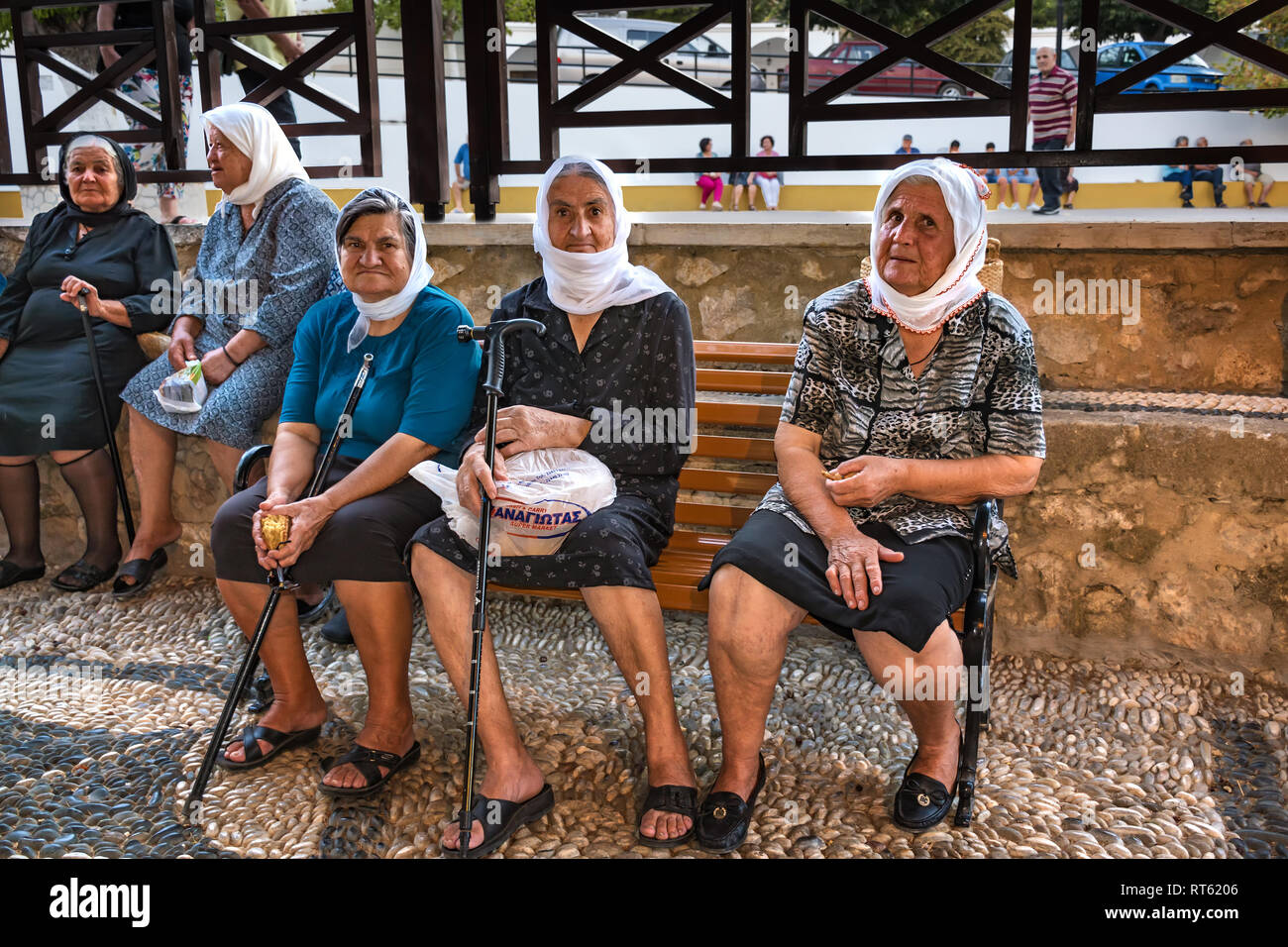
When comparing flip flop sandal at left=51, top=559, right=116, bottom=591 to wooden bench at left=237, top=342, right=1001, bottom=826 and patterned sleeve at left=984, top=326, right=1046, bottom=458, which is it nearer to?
wooden bench at left=237, top=342, right=1001, bottom=826

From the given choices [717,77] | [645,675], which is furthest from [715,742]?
[717,77]

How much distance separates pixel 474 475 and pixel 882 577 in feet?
3.21

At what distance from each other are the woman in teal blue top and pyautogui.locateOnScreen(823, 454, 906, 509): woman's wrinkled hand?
3.31ft

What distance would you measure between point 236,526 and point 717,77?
52.6 ft

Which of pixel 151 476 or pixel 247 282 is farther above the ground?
pixel 247 282

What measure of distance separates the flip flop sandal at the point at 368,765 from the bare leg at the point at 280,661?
0.20 meters

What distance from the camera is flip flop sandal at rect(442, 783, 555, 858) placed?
238 cm

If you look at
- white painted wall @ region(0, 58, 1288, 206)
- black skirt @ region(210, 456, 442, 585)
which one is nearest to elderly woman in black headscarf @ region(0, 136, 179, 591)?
black skirt @ region(210, 456, 442, 585)

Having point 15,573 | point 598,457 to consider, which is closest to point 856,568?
point 598,457

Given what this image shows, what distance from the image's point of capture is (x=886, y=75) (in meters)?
16.6

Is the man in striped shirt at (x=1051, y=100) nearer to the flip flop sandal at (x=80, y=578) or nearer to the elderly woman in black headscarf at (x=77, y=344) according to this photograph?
the elderly woman in black headscarf at (x=77, y=344)

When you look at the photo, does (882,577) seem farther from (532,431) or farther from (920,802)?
(532,431)

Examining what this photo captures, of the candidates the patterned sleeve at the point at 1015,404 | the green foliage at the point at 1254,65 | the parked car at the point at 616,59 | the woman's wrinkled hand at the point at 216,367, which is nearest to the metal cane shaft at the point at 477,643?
the patterned sleeve at the point at 1015,404

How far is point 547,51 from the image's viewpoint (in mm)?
4695
